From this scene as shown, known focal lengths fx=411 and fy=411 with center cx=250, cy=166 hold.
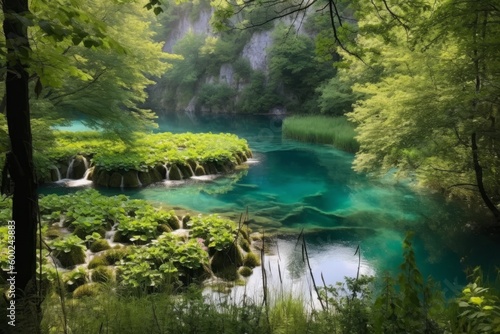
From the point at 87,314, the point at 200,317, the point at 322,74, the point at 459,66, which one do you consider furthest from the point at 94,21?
the point at 322,74

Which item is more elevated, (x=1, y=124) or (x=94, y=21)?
(x=94, y=21)

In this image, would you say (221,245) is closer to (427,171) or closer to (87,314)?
(87,314)

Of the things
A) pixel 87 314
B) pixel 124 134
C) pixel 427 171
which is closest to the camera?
pixel 87 314

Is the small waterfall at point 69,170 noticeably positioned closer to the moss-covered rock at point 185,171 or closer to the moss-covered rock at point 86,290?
the moss-covered rock at point 185,171

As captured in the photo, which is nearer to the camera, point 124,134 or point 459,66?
point 459,66

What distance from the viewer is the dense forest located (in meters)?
2.47

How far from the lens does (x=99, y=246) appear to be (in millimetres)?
6949

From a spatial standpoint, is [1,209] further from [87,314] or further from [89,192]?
[87,314]

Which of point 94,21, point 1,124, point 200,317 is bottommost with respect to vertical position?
point 200,317

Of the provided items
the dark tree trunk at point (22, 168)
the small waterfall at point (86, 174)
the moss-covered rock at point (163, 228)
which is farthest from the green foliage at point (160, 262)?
the small waterfall at point (86, 174)

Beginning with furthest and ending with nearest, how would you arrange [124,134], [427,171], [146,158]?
[146,158] → [124,134] → [427,171]

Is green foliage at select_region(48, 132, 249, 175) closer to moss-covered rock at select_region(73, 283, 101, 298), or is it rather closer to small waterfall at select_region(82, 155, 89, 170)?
small waterfall at select_region(82, 155, 89, 170)

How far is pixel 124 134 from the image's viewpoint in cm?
1285

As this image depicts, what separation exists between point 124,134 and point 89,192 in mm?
3281
